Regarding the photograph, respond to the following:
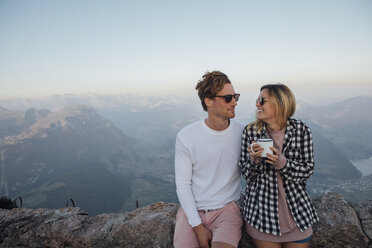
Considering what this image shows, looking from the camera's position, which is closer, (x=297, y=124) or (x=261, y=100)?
(x=297, y=124)

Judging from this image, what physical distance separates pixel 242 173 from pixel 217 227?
44.1 inches

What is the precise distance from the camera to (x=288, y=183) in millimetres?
3631

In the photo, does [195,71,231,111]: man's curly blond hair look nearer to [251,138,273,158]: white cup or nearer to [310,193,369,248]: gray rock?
[251,138,273,158]: white cup

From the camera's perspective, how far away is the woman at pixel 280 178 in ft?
11.5

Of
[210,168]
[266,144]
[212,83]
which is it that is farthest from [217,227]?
[212,83]

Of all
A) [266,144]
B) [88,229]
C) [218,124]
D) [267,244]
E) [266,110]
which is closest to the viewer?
[266,144]

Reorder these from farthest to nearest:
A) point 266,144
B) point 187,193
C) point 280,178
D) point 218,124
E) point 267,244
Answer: point 218,124 < point 187,193 < point 280,178 < point 267,244 < point 266,144

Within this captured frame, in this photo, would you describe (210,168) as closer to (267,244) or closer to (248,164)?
(248,164)

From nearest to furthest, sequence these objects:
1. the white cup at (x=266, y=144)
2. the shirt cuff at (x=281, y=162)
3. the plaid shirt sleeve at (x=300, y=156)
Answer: the white cup at (x=266, y=144)
the shirt cuff at (x=281, y=162)
the plaid shirt sleeve at (x=300, y=156)

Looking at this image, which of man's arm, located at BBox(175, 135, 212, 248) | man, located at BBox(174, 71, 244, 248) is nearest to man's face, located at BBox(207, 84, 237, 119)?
man, located at BBox(174, 71, 244, 248)

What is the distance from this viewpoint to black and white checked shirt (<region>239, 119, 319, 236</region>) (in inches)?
137

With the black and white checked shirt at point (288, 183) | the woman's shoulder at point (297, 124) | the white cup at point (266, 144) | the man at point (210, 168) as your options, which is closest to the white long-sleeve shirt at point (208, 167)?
the man at point (210, 168)

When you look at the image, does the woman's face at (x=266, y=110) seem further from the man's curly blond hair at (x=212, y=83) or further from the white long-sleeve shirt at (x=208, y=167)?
the man's curly blond hair at (x=212, y=83)

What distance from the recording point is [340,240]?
3.91 metres
